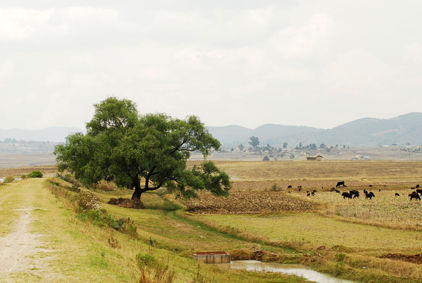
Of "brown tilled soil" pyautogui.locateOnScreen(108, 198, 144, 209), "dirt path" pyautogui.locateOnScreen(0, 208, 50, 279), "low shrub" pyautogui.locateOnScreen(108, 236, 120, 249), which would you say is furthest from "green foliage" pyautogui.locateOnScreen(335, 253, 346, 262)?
"brown tilled soil" pyautogui.locateOnScreen(108, 198, 144, 209)

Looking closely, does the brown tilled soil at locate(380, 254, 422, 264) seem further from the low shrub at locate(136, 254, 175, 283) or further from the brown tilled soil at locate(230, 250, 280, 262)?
the low shrub at locate(136, 254, 175, 283)

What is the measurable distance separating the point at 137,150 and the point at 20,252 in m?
32.9

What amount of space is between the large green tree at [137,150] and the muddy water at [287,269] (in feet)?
88.1

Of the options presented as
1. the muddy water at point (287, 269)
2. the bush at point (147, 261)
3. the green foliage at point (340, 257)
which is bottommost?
the muddy water at point (287, 269)

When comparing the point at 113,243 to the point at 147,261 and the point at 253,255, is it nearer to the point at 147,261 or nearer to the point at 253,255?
the point at 147,261

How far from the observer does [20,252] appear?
16.0m

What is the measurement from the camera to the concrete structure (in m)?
23.4

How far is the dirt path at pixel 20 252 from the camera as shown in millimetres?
13689

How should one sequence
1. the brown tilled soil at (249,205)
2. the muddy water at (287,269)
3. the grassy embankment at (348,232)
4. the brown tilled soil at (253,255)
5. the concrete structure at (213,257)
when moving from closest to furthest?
the muddy water at (287,269)
the grassy embankment at (348,232)
the concrete structure at (213,257)
the brown tilled soil at (253,255)
the brown tilled soil at (249,205)

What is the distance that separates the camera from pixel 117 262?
55.3 ft

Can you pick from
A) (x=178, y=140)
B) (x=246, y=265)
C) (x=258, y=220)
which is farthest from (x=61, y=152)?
(x=246, y=265)

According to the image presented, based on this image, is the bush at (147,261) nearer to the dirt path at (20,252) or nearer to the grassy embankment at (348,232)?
the dirt path at (20,252)

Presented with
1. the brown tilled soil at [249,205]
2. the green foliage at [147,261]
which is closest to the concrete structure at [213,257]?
the green foliage at [147,261]

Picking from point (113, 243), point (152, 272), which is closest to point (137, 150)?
point (113, 243)
